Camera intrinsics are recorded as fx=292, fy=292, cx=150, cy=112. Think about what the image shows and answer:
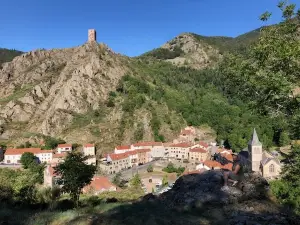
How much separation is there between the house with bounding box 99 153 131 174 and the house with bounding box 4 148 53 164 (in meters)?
14.0

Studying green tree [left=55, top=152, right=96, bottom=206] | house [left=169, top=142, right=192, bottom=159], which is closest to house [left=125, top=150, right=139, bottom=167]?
house [left=169, top=142, right=192, bottom=159]

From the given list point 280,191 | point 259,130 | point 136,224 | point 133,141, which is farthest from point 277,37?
point 259,130

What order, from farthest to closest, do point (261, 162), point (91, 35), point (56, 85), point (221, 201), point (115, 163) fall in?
point (91, 35) < point (56, 85) < point (115, 163) < point (261, 162) < point (221, 201)

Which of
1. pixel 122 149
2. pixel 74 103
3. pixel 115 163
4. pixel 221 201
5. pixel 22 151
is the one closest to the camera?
pixel 221 201

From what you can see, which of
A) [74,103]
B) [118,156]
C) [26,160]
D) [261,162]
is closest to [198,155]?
[261,162]

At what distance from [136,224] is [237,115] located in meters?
105

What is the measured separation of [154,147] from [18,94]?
5706 cm

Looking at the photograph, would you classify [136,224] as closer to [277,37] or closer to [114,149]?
[277,37]

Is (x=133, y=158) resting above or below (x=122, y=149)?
below

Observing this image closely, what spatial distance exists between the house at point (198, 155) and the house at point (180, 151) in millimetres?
1493

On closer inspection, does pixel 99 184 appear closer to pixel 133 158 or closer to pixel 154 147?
pixel 133 158

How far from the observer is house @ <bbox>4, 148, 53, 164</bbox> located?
73.2 metres

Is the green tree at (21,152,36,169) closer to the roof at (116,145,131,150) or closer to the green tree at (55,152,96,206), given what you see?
the roof at (116,145,131,150)

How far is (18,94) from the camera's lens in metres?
106
